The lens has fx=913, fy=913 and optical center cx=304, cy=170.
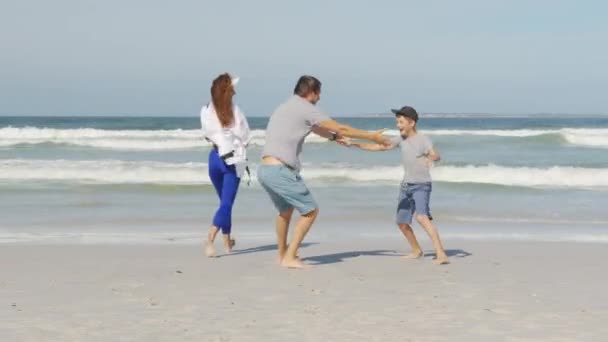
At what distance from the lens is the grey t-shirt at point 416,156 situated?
704 centimetres

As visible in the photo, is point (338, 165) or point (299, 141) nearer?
point (299, 141)

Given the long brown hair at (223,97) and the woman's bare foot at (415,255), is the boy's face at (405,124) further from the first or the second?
the long brown hair at (223,97)

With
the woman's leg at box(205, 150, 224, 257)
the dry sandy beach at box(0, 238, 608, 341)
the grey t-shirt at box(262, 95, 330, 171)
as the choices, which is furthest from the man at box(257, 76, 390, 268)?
the woman's leg at box(205, 150, 224, 257)

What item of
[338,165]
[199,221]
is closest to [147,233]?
[199,221]

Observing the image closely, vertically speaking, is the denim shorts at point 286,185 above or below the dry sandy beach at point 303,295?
above

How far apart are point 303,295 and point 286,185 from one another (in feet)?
3.81

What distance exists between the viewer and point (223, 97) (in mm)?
7098

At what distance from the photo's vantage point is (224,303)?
5.40 metres

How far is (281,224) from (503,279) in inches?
67.1

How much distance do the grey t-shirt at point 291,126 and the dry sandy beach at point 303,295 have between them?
866 millimetres

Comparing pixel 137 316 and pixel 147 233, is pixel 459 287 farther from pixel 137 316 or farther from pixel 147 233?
pixel 147 233

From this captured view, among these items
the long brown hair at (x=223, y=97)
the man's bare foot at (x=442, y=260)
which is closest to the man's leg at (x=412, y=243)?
the man's bare foot at (x=442, y=260)

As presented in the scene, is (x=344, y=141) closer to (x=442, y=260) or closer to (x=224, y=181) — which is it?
(x=224, y=181)

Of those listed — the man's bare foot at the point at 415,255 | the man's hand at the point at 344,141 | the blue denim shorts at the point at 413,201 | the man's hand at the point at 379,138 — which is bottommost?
the man's bare foot at the point at 415,255
